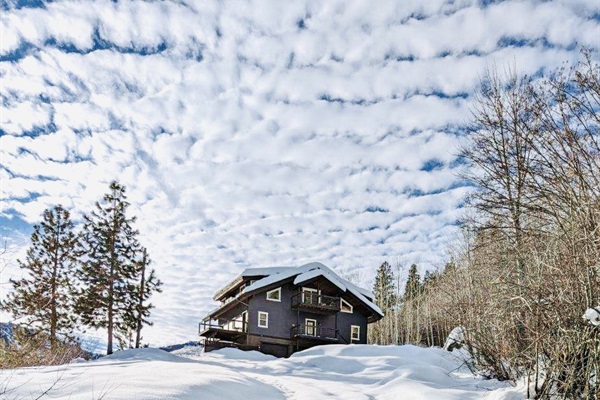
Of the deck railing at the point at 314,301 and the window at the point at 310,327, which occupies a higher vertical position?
the deck railing at the point at 314,301

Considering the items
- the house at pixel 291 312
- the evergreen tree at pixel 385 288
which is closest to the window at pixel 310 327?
the house at pixel 291 312

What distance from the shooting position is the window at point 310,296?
29.3 m

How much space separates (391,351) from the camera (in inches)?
789

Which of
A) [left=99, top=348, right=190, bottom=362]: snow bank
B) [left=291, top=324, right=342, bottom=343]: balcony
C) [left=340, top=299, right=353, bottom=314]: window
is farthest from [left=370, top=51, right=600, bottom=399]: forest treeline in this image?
[left=340, top=299, right=353, bottom=314]: window

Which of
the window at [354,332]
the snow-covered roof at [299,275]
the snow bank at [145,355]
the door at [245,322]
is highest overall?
the snow-covered roof at [299,275]

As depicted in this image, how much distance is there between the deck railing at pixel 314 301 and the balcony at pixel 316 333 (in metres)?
1.49

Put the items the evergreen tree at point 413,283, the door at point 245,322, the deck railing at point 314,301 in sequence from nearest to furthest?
the door at point 245,322, the deck railing at point 314,301, the evergreen tree at point 413,283

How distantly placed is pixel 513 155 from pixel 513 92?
2.04 metres

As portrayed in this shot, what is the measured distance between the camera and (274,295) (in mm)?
29125

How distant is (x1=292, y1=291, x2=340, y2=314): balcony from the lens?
2866 centimetres

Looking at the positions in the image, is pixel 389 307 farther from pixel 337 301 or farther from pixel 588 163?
pixel 588 163

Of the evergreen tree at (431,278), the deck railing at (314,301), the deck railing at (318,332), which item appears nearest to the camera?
the deck railing at (314,301)

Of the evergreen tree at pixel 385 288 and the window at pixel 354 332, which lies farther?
the evergreen tree at pixel 385 288

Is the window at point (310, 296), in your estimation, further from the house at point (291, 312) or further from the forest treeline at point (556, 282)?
the forest treeline at point (556, 282)
